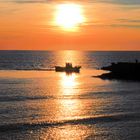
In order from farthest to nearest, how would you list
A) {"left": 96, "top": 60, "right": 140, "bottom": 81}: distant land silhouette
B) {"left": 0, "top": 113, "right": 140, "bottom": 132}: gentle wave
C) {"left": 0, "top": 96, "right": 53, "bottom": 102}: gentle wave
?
{"left": 96, "top": 60, "right": 140, "bottom": 81}: distant land silhouette < {"left": 0, "top": 96, "right": 53, "bottom": 102}: gentle wave < {"left": 0, "top": 113, "right": 140, "bottom": 132}: gentle wave

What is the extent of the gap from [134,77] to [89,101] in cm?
4790

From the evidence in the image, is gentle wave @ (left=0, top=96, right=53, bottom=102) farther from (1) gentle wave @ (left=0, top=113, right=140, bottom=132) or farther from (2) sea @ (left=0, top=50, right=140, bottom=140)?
(1) gentle wave @ (left=0, top=113, right=140, bottom=132)

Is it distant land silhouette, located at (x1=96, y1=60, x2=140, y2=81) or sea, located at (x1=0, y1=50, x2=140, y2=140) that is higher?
distant land silhouette, located at (x1=96, y1=60, x2=140, y2=81)

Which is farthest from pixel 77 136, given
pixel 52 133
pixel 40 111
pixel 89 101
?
pixel 89 101

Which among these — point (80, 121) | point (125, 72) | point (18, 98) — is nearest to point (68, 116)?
point (80, 121)

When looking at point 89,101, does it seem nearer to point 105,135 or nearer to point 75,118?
point 75,118

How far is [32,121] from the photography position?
1698 inches

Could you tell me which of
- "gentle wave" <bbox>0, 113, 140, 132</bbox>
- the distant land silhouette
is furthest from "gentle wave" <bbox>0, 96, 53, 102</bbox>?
the distant land silhouette

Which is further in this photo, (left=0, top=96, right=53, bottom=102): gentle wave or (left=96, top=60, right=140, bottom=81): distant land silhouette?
(left=96, top=60, right=140, bottom=81): distant land silhouette

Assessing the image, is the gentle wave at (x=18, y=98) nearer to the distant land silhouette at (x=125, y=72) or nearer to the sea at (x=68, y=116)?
the sea at (x=68, y=116)

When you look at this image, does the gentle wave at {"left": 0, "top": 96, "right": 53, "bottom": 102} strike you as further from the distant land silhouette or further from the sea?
the distant land silhouette

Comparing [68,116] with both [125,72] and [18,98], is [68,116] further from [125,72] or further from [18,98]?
[125,72]

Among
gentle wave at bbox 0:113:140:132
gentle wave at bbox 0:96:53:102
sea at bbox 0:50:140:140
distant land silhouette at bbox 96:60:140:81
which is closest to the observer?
sea at bbox 0:50:140:140

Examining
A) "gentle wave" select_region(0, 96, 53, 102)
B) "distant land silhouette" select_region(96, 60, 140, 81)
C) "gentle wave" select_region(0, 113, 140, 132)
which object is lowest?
"gentle wave" select_region(0, 113, 140, 132)
